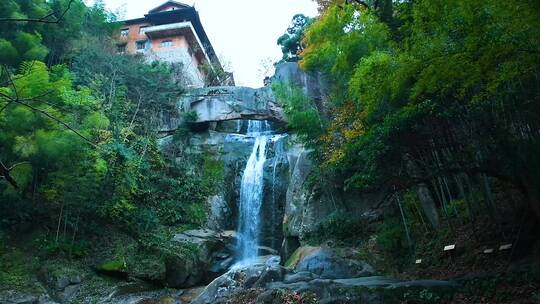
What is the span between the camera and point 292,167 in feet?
56.7

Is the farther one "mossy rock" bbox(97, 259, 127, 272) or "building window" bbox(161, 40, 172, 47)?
"building window" bbox(161, 40, 172, 47)

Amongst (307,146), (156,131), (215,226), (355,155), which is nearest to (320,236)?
(307,146)

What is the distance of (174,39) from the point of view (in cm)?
2695

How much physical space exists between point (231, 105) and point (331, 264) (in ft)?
43.6

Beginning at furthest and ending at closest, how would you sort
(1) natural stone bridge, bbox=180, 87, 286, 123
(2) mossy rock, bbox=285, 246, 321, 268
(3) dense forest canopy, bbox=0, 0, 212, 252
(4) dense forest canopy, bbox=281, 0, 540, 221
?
(1) natural stone bridge, bbox=180, 87, 286, 123, (2) mossy rock, bbox=285, 246, 321, 268, (3) dense forest canopy, bbox=0, 0, 212, 252, (4) dense forest canopy, bbox=281, 0, 540, 221

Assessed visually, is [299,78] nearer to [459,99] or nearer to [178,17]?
[178,17]

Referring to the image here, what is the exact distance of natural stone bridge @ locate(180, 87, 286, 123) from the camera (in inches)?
854

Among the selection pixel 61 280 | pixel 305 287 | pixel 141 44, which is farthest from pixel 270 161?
pixel 141 44

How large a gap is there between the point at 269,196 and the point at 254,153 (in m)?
2.92

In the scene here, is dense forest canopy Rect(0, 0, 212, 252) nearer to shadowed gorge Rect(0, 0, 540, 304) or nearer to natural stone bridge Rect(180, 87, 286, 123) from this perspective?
shadowed gorge Rect(0, 0, 540, 304)

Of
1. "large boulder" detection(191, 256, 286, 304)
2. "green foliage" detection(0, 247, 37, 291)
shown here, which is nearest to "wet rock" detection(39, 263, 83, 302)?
"green foliage" detection(0, 247, 37, 291)

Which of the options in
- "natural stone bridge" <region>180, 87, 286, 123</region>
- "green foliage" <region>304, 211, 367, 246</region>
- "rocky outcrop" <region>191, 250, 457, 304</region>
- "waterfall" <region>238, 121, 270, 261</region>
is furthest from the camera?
"natural stone bridge" <region>180, 87, 286, 123</region>

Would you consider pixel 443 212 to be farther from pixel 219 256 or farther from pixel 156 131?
pixel 156 131

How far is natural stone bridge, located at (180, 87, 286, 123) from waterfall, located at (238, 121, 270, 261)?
6.39ft
